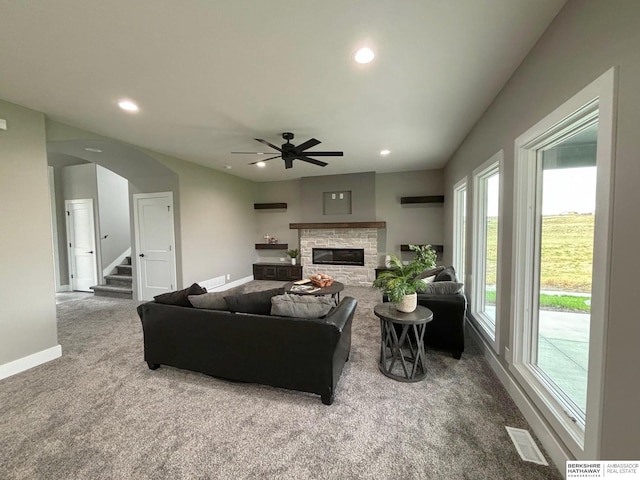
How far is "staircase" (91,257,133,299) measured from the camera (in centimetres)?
529

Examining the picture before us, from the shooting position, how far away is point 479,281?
3.33 meters

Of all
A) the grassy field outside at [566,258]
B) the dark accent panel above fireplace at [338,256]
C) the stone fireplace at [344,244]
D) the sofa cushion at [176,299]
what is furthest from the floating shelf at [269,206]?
the grassy field outside at [566,258]

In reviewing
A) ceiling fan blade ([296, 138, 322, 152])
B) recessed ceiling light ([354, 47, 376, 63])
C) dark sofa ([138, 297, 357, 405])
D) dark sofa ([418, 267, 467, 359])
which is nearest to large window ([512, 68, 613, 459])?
dark sofa ([418, 267, 467, 359])

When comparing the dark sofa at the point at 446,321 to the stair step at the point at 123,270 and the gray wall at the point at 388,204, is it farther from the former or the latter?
the stair step at the point at 123,270

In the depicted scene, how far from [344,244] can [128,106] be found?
4.88 m

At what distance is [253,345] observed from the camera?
217cm

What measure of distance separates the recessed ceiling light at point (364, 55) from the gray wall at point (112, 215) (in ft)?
20.3

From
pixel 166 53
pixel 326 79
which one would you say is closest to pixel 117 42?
pixel 166 53

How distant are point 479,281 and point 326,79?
2955mm

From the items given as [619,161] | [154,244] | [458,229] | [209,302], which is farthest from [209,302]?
[458,229]

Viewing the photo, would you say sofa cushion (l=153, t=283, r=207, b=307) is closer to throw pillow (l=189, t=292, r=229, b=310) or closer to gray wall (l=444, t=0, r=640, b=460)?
throw pillow (l=189, t=292, r=229, b=310)

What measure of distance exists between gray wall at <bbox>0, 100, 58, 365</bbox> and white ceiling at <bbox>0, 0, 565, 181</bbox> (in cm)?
34

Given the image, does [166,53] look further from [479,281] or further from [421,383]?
[479,281]

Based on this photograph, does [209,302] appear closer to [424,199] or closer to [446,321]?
[446,321]
